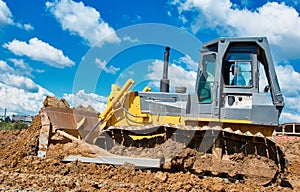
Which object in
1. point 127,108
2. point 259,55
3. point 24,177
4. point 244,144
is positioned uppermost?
point 259,55

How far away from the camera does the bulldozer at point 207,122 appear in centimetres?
572

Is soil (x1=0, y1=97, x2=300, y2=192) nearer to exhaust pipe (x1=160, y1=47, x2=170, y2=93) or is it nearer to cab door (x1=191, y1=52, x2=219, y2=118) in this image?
cab door (x1=191, y1=52, x2=219, y2=118)

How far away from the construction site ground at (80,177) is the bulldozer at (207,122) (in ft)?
0.47

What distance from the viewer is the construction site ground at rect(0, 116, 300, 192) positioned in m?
5.44

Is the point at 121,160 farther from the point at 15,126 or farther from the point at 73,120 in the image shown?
the point at 15,126

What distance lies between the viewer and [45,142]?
679cm

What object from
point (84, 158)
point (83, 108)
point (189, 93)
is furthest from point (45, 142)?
point (189, 93)

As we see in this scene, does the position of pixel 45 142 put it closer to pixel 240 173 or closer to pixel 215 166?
pixel 215 166

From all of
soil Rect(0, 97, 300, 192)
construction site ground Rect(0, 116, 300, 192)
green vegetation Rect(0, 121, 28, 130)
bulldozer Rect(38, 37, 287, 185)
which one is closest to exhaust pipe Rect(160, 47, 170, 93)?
bulldozer Rect(38, 37, 287, 185)

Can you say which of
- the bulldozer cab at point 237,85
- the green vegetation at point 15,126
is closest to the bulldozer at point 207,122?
the bulldozer cab at point 237,85

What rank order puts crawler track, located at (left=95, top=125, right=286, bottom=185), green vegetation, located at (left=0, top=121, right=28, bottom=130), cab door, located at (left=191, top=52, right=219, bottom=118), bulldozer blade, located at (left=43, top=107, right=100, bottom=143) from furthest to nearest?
green vegetation, located at (left=0, top=121, right=28, bottom=130)
bulldozer blade, located at (left=43, top=107, right=100, bottom=143)
cab door, located at (left=191, top=52, right=219, bottom=118)
crawler track, located at (left=95, top=125, right=286, bottom=185)

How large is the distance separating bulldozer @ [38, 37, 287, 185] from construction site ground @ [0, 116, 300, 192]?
0.47 feet

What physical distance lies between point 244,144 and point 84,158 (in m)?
2.97

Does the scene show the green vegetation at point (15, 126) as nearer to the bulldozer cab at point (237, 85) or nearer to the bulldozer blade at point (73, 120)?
the bulldozer blade at point (73, 120)
